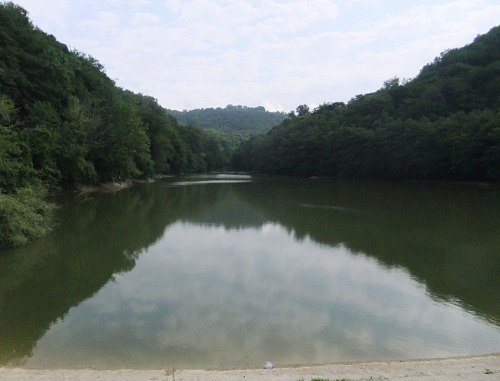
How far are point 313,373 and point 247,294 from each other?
4628mm

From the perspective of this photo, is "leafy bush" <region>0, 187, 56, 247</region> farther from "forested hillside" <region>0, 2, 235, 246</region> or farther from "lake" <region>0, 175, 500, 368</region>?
"lake" <region>0, 175, 500, 368</region>

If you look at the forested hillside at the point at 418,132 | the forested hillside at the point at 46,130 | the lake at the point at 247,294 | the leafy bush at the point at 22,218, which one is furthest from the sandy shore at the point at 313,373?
the forested hillside at the point at 418,132

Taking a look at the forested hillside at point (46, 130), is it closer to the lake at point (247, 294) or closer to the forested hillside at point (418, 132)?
the lake at point (247, 294)

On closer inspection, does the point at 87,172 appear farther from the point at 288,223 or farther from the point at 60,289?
the point at 60,289

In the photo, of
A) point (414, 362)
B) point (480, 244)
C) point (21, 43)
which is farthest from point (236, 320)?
point (21, 43)

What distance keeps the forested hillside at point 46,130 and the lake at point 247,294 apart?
91.9 inches

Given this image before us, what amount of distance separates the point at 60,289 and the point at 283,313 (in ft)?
20.0

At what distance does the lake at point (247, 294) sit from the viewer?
7.15m

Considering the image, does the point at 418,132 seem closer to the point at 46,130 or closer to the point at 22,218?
the point at 46,130

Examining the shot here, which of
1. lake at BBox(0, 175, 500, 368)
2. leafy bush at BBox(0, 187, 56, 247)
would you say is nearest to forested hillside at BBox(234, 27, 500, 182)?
lake at BBox(0, 175, 500, 368)

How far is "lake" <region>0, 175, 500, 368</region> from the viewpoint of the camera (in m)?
7.15

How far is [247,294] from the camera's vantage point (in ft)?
33.3

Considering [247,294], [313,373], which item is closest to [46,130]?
[247,294]

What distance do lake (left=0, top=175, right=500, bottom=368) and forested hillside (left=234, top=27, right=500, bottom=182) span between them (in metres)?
28.4
